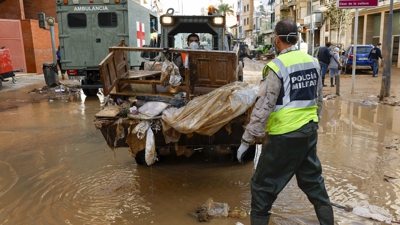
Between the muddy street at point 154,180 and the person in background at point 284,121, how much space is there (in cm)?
75

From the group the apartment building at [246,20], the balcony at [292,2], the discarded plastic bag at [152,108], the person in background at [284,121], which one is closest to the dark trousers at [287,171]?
the person in background at [284,121]

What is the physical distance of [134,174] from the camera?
4816 mm

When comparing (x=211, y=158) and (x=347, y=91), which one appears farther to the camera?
(x=347, y=91)

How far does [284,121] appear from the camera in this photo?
2.83 m

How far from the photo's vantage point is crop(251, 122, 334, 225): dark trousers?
2832mm

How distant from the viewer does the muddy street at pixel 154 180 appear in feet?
12.1

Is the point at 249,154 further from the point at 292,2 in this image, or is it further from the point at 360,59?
the point at 292,2

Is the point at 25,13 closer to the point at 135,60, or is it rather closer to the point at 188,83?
the point at 135,60

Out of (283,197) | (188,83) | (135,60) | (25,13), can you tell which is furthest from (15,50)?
(283,197)

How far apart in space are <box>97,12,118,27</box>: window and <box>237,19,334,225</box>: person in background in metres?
8.45

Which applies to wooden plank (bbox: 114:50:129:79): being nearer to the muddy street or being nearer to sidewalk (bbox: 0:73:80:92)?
the muddy street

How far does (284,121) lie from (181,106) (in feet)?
5.64

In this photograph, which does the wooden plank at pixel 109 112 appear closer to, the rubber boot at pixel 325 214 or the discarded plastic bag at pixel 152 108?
the discarded plastic bag at pixel 152 108

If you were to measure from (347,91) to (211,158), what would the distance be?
8237 mm
